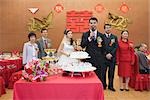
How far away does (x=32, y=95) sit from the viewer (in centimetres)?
319

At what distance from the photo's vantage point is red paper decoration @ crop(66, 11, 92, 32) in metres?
9.46

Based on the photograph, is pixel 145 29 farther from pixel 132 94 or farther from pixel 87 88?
pixel 87 88

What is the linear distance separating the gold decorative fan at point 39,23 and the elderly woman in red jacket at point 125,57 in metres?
3.62

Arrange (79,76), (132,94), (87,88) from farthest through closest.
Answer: (132,94) < (79,76) < (87,88)

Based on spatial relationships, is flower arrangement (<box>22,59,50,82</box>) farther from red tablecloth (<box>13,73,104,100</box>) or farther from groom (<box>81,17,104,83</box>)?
groom (<box>81,17,104,83</box>)

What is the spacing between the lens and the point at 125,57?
6.43m

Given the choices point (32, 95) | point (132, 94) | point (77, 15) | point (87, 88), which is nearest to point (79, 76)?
point (87, 88)

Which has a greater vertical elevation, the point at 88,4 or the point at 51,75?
the point at 88,4

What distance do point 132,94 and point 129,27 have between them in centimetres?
382

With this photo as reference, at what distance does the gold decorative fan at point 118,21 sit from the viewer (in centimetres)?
948

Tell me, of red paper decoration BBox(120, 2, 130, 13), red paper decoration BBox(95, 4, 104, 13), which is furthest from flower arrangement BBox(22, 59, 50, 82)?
red paper decoration BBox(120, 2, 130, 13)

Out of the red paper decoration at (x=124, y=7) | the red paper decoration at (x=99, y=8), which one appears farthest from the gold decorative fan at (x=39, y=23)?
the red paper decoration at (x=124, y=7)

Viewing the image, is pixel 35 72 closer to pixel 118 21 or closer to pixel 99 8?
pixel 99 8

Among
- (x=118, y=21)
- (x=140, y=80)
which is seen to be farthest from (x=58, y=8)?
(x=140, y=80)
